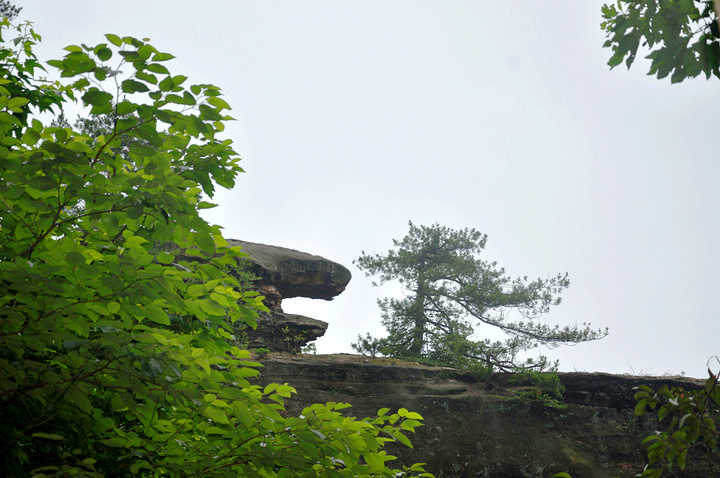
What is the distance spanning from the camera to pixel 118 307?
2.21 metres

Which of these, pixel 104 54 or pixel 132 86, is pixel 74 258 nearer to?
pixel 132 86

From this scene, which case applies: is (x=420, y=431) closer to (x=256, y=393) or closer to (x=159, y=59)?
(x=256, y=393)

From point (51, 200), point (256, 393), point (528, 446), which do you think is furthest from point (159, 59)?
point (528, 446)

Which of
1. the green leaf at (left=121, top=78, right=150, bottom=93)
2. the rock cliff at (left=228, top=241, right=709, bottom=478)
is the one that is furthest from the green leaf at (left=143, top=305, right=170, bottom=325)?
the rock cliff at (left=228, top=241, right=709, bottom=478)

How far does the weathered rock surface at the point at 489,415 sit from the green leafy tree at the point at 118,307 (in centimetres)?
736

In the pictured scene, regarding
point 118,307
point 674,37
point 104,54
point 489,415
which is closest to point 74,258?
point 118,307

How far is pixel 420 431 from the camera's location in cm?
995

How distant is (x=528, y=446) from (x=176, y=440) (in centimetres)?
893

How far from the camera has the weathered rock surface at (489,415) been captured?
9516 millimetres

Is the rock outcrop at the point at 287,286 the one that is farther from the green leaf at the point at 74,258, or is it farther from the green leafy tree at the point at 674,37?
the green leafy tree at the point at 674,37

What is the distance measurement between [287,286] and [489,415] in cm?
682

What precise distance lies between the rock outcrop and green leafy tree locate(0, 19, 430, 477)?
9.12m

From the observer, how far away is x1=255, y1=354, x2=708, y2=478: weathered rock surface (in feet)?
31.2

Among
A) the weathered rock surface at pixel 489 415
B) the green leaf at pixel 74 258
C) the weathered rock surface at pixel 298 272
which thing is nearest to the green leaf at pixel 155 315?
the green leaf at pixel 74 258
